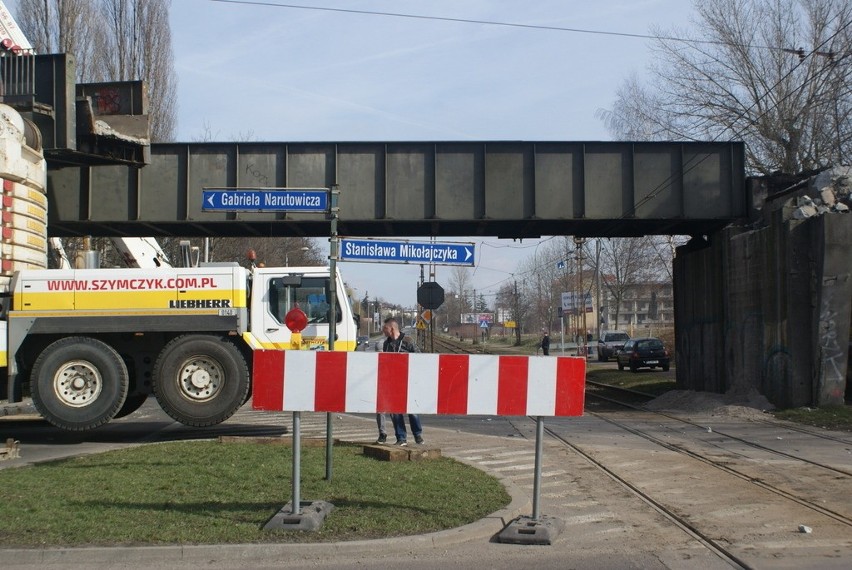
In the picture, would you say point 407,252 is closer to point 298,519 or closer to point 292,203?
point 292,203

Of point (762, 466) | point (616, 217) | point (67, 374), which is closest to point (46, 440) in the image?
point (67, 374)

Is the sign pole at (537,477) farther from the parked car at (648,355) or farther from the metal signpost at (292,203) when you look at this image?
the parked car at (648,355)

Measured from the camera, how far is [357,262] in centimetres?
906

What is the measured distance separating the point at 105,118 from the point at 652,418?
548 inches

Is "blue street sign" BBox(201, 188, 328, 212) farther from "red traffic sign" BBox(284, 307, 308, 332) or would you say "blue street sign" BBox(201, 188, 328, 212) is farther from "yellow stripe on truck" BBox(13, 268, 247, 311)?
"yellow stripe on truck" BBox(13, 268, 247, 311)

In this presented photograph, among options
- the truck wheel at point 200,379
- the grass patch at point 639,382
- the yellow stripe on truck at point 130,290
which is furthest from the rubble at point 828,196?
the truck wheel at point 200,379

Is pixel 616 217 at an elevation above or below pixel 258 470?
above

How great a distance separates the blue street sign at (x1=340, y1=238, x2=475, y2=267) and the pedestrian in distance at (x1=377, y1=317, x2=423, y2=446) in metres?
2.77

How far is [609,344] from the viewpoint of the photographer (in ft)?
165

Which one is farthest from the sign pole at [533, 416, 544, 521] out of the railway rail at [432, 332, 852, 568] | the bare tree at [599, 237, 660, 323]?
the bare tree at [599, 237, 660, 323]

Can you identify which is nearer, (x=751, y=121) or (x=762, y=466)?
(x=762, y=466)

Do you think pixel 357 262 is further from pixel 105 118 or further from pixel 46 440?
pixel 105 118

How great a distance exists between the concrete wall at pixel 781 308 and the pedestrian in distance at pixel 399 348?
32.6ft

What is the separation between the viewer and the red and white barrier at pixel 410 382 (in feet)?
23.2
